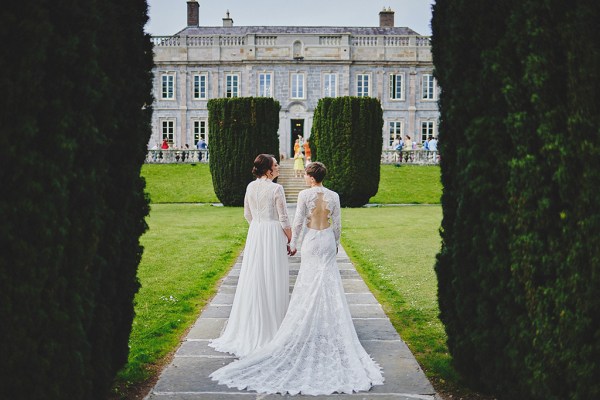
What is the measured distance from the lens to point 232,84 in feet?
147

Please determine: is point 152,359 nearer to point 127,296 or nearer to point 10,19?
point 127,296

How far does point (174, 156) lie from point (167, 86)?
13035 millimetres

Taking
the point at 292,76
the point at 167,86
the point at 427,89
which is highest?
the point at 292,76

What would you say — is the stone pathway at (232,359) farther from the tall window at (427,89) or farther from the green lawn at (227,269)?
the tall window at (427,89)

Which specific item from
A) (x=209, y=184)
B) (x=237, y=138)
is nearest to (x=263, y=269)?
(x=237, y=138)

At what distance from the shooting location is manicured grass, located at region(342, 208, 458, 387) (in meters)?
5.96

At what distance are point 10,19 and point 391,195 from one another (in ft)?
81.3

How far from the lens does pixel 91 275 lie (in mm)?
3645

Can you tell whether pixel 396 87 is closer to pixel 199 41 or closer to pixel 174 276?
pixel 199 41

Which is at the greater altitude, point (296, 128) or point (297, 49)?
point (297, 49)

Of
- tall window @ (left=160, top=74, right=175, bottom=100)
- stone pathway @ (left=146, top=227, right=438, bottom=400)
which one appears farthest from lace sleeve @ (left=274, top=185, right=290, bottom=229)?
tall window @ (left=160, top=74, right=175, bottom=100)

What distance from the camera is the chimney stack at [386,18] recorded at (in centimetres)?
5106

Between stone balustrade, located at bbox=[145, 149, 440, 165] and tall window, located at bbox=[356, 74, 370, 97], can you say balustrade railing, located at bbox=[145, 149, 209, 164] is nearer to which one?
stone balustrade, located at bbox=[145, 149, 440, 165]

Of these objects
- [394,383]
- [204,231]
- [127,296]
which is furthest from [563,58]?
[204,231]
